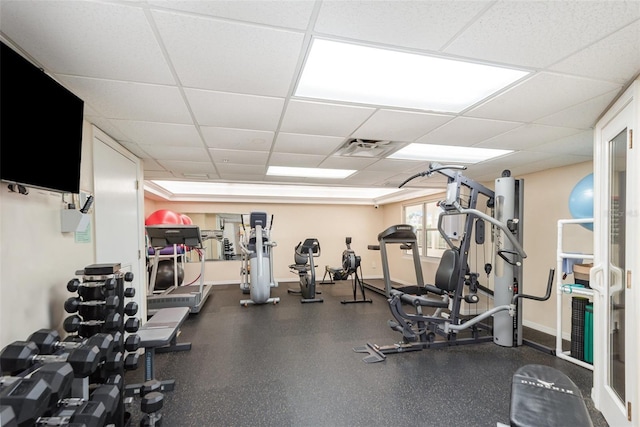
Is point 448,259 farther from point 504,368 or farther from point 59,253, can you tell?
point 59,253

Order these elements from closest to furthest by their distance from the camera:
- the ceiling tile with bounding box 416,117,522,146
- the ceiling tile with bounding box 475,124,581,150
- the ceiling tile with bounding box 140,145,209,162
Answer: the ceiling tile with bounding box 416,117,522,146 → the ceiling tile with bounding box 475,124,581,150 → the ceiling tile with bounding box 140,145,209,162

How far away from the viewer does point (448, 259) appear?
3365mm

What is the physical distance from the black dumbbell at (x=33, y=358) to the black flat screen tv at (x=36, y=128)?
29.4 inches

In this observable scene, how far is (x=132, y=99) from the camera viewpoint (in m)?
1.89

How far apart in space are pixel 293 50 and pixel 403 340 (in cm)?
328

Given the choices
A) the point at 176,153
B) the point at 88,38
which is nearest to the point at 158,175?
the point at 176,153

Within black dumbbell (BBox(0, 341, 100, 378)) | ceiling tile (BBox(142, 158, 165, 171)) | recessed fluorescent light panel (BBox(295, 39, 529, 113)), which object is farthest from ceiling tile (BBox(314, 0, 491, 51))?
ceiling tile (BBox(142, 158, 165, 171))

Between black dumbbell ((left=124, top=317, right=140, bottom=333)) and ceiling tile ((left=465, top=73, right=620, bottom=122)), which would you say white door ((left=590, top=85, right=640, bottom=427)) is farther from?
black dumbbell ((left=124, top=317, right=140, bottom=333))

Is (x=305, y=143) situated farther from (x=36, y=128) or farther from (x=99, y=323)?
(x=99, y=323)

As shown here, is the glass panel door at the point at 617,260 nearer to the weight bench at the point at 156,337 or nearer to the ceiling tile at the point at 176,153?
the weight bench at the point at 156,337

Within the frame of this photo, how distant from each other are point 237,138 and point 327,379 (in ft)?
7.93

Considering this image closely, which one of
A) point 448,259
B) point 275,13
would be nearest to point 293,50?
point 275,13

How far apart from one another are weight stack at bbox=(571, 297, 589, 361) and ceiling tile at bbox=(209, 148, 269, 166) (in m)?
3.69

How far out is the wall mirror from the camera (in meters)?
7.13
